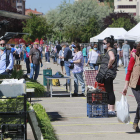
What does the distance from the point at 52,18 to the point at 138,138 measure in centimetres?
7362

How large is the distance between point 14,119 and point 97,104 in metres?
4.34

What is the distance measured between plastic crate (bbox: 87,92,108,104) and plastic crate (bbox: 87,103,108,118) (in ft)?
0.34

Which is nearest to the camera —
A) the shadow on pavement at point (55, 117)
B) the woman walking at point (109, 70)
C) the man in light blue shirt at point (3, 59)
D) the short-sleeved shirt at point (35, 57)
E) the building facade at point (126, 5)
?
the shadow on pavement at point (55, 117)

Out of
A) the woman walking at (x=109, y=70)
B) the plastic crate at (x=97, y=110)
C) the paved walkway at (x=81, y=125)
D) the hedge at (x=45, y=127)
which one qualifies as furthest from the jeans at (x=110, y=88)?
the hedge at (x=45, y=127)

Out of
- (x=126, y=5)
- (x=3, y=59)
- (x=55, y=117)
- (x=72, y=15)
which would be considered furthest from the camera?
(x=126, y=5)

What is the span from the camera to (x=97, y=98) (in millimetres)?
9617

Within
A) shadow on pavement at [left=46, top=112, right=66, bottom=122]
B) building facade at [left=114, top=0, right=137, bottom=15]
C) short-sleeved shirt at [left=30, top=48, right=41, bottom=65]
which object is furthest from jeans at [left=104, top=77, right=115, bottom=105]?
building facade at [left=114, top=0, right=137, bottom=15]

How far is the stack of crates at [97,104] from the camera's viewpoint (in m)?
9.49

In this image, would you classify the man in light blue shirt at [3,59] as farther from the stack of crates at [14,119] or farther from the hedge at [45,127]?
the stack of crates at [14,119]

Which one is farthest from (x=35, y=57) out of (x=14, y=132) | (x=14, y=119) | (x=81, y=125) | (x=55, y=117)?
(x=14, y=132)

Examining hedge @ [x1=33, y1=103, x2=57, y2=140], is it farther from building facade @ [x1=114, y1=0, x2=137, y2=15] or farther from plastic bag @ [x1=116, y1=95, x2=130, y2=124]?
building facade @ [x1=114, y1=0, x2=137, y2=15]

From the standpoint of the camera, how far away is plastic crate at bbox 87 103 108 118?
9484 mm

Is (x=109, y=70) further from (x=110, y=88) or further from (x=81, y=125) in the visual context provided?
(x=81, y=125)

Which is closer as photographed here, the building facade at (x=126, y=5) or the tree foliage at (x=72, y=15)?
the tree foliage at (x=72, y=15)
